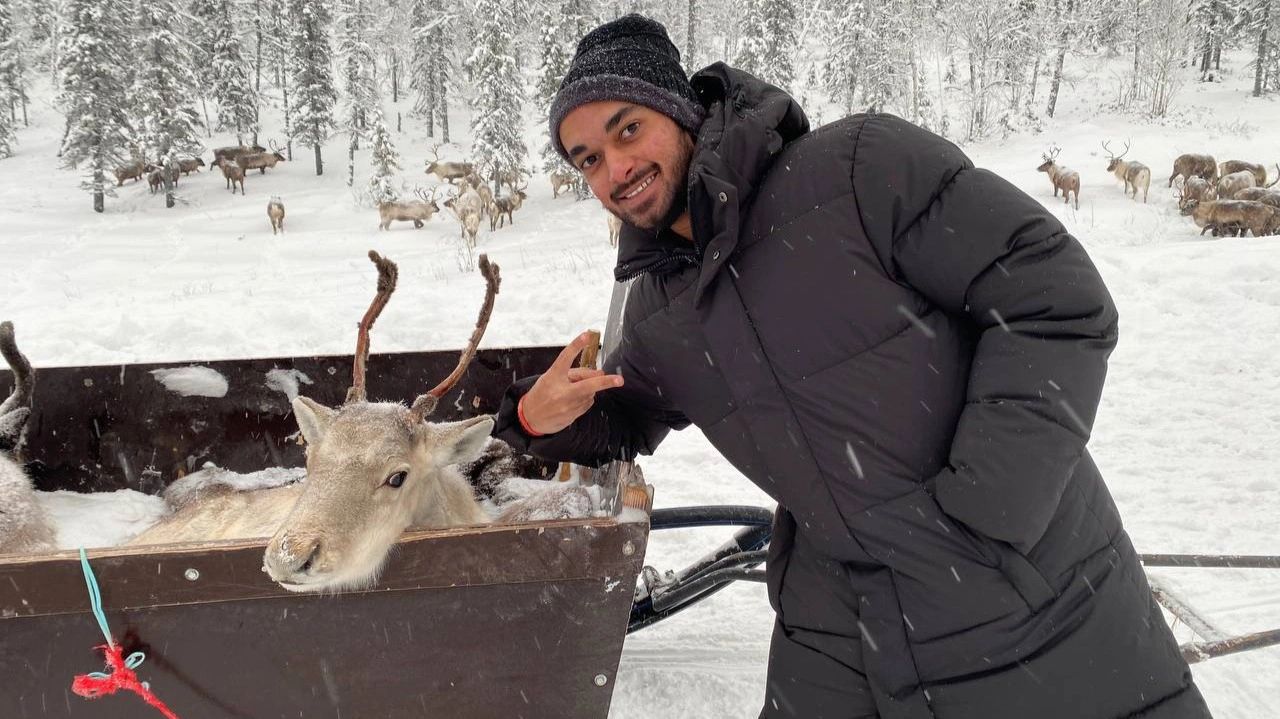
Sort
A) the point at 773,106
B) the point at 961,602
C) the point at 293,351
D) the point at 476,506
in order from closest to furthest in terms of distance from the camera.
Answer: the point at 961,602
the point at 773,106
the point at 476,506
the point at 293,351

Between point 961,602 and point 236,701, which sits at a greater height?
point 961,602

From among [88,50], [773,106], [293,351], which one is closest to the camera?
[773,106]

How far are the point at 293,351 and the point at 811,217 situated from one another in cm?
803

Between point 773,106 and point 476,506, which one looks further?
point 476,506

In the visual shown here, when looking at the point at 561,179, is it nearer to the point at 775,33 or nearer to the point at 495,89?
the point at 495,89

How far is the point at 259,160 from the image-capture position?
123 ft

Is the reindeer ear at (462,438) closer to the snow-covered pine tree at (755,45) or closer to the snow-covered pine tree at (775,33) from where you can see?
the snow-covered pine tree at (755,45)

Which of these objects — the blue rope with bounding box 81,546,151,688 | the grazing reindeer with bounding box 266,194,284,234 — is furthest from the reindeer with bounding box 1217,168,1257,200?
the grazing reindeer with bounding box 266,194,284,234

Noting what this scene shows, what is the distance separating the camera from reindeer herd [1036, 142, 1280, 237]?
58.6 feet

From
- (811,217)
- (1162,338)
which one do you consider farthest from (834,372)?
(1162,338)

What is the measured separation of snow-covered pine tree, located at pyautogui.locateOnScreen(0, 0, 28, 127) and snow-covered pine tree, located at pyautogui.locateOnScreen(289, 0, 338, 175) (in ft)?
67.9

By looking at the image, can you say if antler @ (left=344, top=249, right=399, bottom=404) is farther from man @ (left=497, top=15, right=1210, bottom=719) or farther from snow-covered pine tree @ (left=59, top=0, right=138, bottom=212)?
snow-covered pine tree @ (left=59, top=0, right=138, bottom=212)

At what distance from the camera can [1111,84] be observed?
1601 inches

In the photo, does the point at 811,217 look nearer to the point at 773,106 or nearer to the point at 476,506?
the point at 773,106
